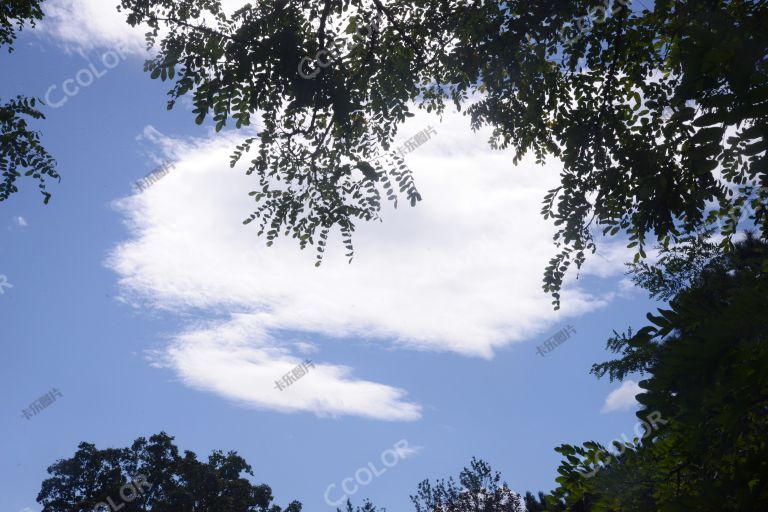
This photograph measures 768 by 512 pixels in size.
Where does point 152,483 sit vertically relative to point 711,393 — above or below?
above

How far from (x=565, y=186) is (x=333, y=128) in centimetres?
352

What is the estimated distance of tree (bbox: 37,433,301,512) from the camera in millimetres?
33469

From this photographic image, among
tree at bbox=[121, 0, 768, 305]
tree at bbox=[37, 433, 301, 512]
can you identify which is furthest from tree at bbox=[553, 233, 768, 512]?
tree at bbox=[37, 433, 301, 512]

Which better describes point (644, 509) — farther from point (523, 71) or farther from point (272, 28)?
point (272, 28)

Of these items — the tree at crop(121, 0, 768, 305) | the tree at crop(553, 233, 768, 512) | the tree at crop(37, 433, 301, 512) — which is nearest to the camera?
the tree at crop(553, 233, 768, 512)

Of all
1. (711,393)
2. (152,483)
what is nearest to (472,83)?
(711,393)

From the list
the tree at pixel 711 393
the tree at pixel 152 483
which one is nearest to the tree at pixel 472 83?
the tree at pixel 711 393

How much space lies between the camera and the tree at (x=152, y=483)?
Result: 110ft

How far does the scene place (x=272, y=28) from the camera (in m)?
6.70

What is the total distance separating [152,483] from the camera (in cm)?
3516

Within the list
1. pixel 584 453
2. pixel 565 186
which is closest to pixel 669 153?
pixel 565 186

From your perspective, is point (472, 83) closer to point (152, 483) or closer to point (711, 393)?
point (711, 393)

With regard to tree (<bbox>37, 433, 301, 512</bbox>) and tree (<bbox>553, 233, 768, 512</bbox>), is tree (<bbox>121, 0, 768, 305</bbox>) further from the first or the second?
tree (<bbox>37, 433, 301, 512</bbox>)

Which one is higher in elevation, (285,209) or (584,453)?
(285,209)
